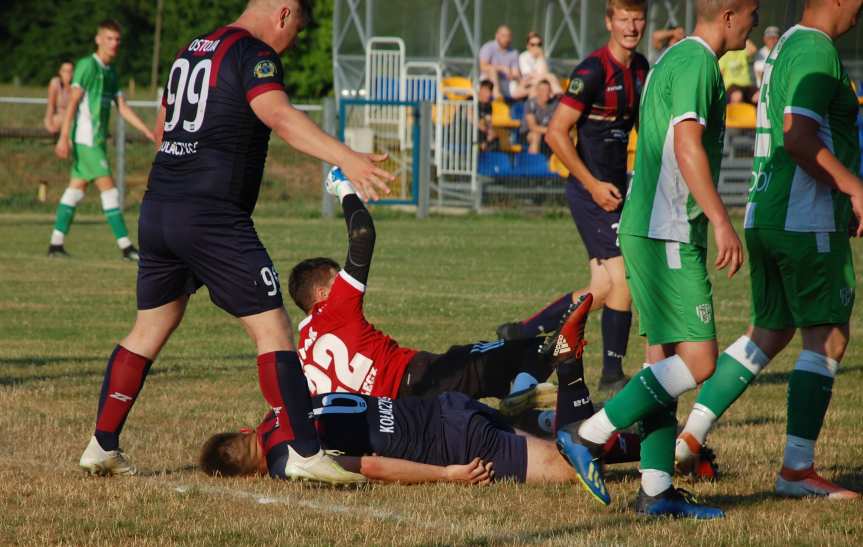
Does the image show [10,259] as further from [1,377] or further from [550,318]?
[550,318]

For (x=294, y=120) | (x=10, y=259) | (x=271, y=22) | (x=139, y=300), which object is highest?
(x=271, y=22)

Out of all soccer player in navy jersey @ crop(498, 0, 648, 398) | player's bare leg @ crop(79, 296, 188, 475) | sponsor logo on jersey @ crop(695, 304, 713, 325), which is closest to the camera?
sponsor logo on jersey @ crop(695, 304, 713, 325)

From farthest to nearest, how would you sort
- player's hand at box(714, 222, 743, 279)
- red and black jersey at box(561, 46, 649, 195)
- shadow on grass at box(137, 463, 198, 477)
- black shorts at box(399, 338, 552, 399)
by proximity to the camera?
red and black jersey at box(561, 46, 649, 195), black shorts at box(399, 338, 552, 399), shadow on grass at box(137, 463, 198, 477), player's hand at box(714, 222, 743, 279)

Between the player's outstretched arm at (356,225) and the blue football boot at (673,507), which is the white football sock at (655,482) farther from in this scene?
the player's outstretched arm at (356,225)

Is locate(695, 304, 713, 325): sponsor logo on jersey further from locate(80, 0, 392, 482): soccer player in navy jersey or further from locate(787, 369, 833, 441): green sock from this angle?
locate(80, 0, 392, 482): soccer player in navy jersey

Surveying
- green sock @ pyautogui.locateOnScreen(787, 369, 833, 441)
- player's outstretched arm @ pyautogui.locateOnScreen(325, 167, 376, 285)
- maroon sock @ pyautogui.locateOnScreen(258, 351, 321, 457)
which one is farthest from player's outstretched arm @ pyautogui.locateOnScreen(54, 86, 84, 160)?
green sock @ pyautogui.locateOnScreen(787, 369, 833, 441)

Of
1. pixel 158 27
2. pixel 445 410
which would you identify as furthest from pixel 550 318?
pixel 158 27

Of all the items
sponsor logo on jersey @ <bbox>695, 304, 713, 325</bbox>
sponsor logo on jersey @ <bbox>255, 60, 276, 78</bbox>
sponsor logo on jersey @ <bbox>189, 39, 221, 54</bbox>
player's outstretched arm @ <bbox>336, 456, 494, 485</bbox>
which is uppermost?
sponsor logo on jersey @ <bbox>189, 39, 221, 54</bbox>

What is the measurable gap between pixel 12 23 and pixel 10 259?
41.0m

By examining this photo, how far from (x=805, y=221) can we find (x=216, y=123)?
232 cm

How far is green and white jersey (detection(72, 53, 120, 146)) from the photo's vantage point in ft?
55.0

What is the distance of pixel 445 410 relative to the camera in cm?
625

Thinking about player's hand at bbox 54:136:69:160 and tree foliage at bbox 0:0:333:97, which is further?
tree foliage at bbox 0:0:333:97

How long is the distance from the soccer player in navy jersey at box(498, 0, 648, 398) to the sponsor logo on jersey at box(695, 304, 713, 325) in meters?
2.90
